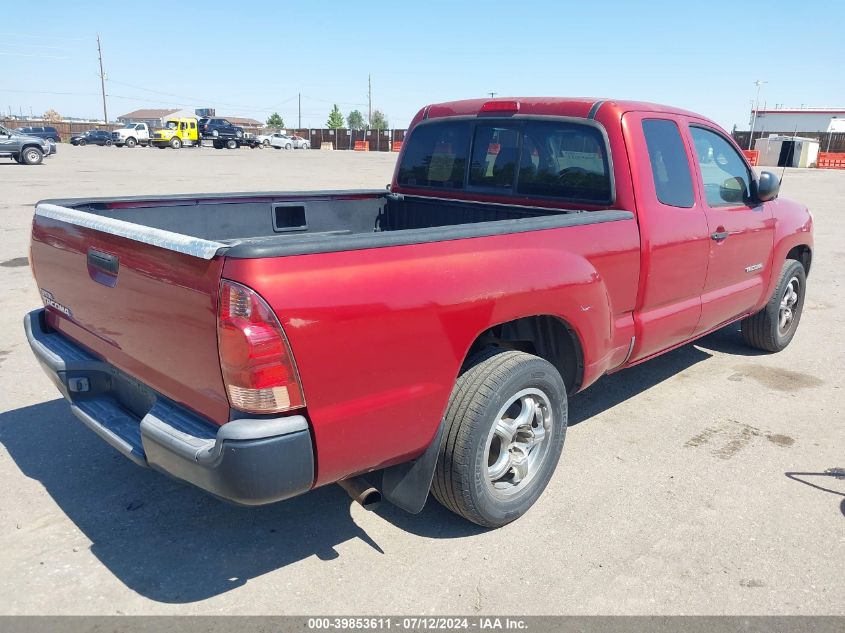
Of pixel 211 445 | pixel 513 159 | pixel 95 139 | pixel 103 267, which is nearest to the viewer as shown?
pixel 211 445

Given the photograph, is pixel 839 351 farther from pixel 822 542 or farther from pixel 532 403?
pixel 532 403

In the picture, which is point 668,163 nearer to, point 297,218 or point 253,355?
point 297,218

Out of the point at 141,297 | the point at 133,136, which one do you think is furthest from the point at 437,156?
the point at 133,136

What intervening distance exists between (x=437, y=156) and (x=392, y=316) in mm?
2566

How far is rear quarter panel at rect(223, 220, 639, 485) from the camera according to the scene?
7.29ft

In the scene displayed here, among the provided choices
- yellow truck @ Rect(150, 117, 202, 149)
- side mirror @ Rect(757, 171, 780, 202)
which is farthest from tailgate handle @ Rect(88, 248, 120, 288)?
yellow truck @ Rect(150, 117, 202, 149)

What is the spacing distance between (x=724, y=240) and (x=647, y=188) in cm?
101

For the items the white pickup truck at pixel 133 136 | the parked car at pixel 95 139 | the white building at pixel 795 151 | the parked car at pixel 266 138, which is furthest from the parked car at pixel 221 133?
the white building at pixel 795 151

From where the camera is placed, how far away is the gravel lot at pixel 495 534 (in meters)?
2.69

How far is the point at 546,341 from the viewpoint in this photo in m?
3.51

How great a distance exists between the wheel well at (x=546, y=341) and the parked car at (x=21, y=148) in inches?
1158

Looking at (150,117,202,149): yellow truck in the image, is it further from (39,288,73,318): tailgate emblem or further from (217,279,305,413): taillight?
(217,279,305,413): taillight

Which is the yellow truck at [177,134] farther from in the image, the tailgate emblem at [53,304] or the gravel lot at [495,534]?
the tailgate emblem at [53,304]
